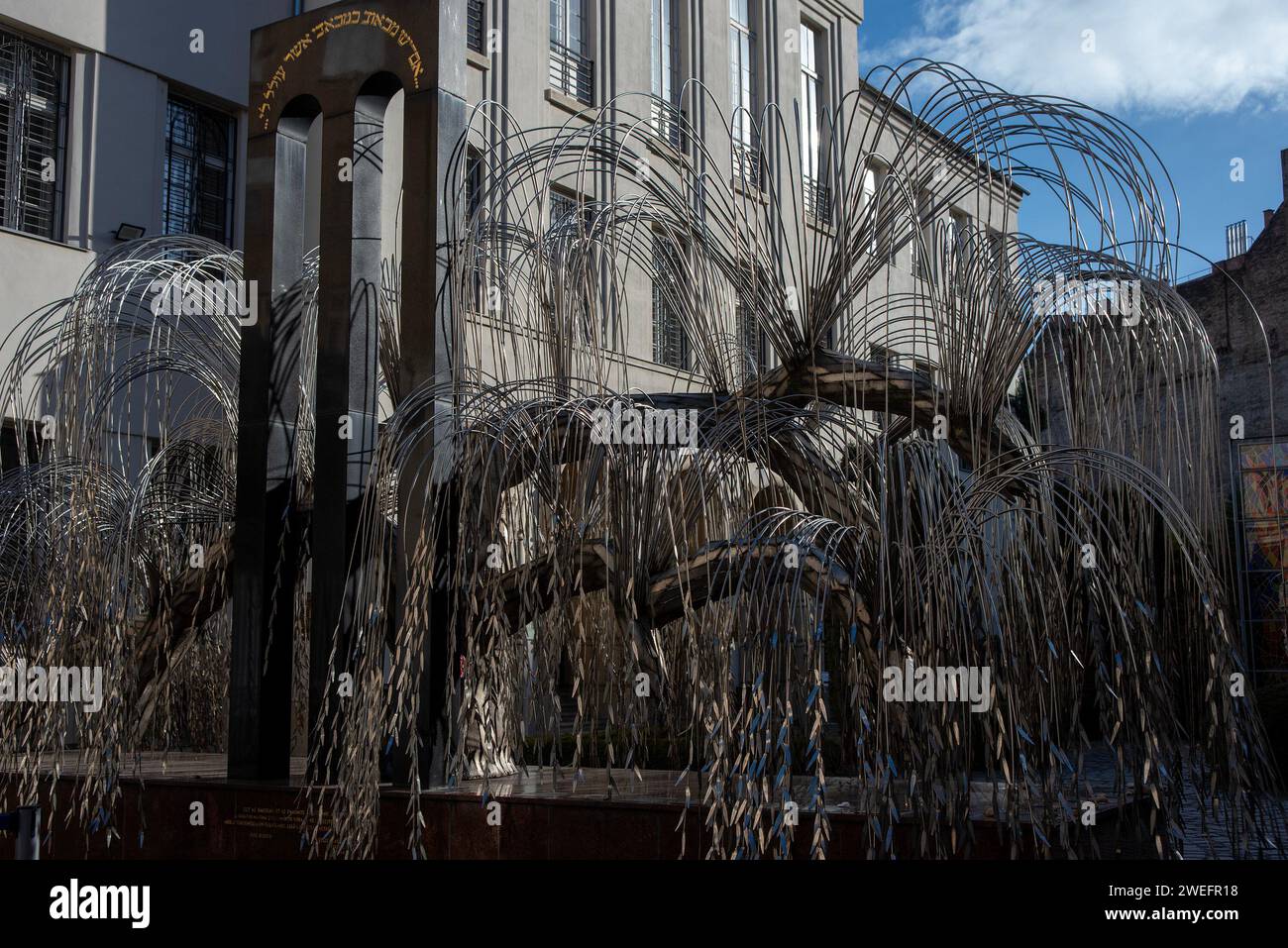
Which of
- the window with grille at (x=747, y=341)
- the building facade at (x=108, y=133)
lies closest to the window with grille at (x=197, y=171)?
the building facade at (x=108, y=133)

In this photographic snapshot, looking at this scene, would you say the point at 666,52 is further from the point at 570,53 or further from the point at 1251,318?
the point at 1251,318

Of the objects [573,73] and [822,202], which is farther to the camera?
[573,73]

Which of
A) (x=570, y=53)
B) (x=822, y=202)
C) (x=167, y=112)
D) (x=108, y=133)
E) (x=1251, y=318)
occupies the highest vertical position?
(x=570, y=53)

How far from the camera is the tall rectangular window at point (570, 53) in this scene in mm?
17953

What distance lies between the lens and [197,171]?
13.8m

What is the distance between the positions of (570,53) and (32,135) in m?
7.97

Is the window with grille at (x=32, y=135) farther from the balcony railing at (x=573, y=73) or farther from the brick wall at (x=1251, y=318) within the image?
the brick wall at (x=1251, y=318)

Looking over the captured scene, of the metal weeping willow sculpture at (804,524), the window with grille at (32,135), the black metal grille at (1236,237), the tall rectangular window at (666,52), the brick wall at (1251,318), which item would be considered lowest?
the metal weeping willow sculpture at (804,524)

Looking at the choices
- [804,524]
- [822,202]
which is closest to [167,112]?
[822,202]

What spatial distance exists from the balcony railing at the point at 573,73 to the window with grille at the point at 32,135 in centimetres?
697

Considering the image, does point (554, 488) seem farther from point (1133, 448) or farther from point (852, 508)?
point (1133, 448)

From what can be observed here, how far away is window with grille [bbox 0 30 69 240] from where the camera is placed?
39.7 feet
